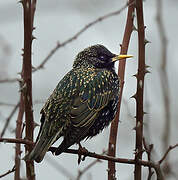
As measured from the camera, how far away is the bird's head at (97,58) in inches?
205

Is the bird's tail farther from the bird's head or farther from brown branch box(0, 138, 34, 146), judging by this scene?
the bird's head

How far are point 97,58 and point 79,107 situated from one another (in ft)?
3.58

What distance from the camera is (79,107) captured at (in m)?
4.39

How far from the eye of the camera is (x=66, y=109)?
14.3 ft

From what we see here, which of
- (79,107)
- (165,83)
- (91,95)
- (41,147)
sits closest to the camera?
(41,147)

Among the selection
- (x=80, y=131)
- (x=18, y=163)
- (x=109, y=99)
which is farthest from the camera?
(x=109, y=99)


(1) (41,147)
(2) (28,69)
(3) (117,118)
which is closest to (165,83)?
(3) (117,118)

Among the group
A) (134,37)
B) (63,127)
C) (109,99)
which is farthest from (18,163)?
(134,37)

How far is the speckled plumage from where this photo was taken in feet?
13.6

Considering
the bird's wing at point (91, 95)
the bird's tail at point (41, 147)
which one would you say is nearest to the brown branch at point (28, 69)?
the bird's tail at point (41, 147)

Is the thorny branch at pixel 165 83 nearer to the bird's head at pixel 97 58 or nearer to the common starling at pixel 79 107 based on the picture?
the common starling at pixel 79 107

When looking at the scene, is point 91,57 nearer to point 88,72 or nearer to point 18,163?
point 88,72

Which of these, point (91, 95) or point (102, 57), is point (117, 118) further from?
point (102, 57)

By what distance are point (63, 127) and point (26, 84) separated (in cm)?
140
